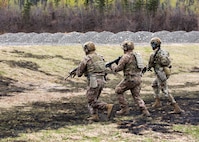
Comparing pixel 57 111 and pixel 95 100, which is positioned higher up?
pixel 95 100

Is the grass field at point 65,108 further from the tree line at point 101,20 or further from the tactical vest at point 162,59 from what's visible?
the tree line at point 101,20

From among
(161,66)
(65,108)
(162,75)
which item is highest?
(161,66)

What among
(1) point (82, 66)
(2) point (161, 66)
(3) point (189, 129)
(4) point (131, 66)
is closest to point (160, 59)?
(2) point (161, 66)

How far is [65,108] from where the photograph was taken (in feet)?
46.4

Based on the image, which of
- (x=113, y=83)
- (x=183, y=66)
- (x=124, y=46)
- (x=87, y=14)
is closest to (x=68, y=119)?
(x=124, y=46)

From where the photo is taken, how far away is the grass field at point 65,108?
33.0ft

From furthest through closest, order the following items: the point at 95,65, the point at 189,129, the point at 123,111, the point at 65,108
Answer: the point at 65,108, the point at 123,111, the point at 95,65, the point at 189,129

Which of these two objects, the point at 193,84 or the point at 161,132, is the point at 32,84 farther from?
the point at 161,132

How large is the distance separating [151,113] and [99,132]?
3.45 metres

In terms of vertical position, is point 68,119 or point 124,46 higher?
point 124,46

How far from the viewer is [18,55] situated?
1097 inches

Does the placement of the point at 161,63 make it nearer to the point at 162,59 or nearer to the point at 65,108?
the point at 162,59

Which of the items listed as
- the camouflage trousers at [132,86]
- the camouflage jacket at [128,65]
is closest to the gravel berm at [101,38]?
the camouflage trousers at [132,86]

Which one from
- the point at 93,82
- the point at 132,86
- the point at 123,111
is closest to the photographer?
the point at 93,82
